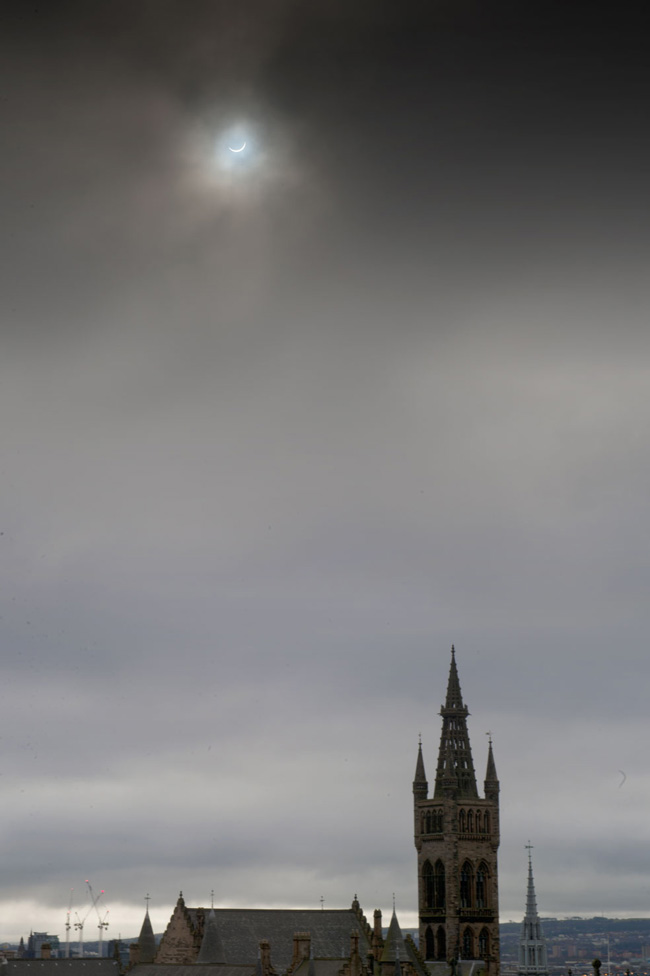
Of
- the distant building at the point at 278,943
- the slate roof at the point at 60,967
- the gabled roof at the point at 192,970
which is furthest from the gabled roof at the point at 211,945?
the slate roof at the point at 60,967

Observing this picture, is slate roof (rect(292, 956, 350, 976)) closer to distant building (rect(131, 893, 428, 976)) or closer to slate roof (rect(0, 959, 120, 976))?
distant building (rect(131, 893, 428, 976))

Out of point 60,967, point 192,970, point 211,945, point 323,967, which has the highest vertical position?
point 211,945

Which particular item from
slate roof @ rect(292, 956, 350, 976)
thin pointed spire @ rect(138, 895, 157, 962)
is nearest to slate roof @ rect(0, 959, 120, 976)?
thin pointed spire @ rect(138, 895, 157, 962)

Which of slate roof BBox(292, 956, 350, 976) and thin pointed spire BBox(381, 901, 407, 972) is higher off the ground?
thin pointed spire BBox(381, 901, 407, 972)

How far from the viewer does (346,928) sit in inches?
7692

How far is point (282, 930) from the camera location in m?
190

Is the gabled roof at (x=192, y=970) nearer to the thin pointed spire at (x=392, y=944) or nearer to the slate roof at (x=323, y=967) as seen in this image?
the slate roof at (x=323, y=967)

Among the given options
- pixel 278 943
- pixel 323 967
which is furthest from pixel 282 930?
pixel 323 967

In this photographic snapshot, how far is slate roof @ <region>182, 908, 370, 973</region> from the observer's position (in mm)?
183875

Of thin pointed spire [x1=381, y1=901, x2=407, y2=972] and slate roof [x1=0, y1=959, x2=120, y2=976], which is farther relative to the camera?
thin pointed spire [x1=381, y1=901, x2=407, y2=972]

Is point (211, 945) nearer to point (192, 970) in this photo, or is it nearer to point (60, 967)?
point (192, 970)

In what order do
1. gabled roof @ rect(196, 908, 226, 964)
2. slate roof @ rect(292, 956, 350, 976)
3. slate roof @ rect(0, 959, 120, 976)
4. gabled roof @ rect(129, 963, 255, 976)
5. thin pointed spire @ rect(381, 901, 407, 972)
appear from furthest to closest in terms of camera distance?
1. thin pointed spire @ rect(381, 901, 407, 972)
2. gabled roof @ rect(196, 908, 226, 964)
3. slate roof @ rect(0, 959, 120, 976)
4. slate roof @ rect(292, 956, 350, 976)
5. gabled roof @ rect(129, 963, 255, 976)

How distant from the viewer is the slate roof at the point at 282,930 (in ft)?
603

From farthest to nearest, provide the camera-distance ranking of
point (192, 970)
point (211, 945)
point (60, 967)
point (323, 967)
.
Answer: point (60, 967)
point (211, 945)
point (323, 967)
point (192, 970)
